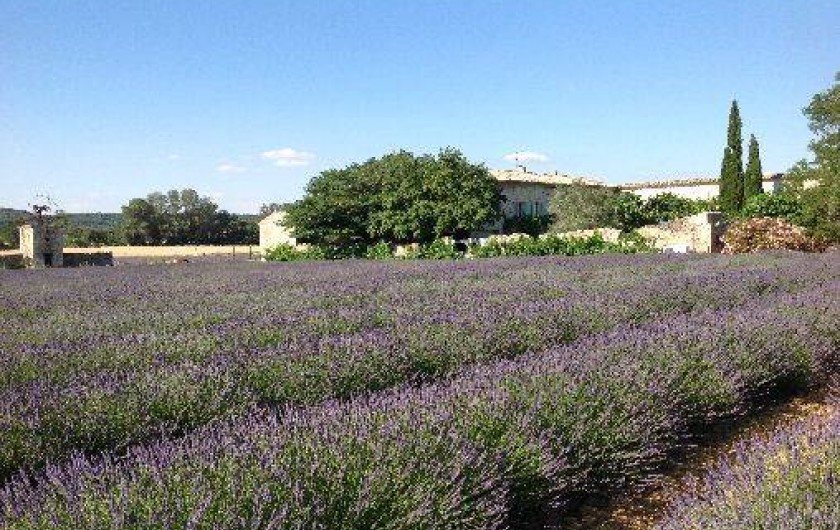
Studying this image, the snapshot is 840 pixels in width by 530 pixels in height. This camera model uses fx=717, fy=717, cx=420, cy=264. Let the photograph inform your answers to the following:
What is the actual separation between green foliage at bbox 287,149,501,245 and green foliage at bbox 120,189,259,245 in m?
27.4

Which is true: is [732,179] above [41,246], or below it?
above

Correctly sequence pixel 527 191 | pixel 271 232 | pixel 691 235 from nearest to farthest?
pixel 691 235
pixel 527 191
pixel 271 232

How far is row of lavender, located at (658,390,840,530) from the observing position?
1645 mm

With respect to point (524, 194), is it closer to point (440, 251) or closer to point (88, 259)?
point (440, 251)

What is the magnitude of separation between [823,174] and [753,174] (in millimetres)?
14955

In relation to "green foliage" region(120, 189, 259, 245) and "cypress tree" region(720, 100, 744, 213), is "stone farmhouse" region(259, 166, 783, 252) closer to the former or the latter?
"cypress tree" region(720, 100, 744, 213)

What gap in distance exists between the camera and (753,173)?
117ft

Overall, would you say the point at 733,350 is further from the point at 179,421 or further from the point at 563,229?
the point at 563,229

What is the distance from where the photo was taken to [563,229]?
2867 centimetres

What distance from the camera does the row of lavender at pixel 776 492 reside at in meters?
1.64

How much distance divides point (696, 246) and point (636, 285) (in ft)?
49.9

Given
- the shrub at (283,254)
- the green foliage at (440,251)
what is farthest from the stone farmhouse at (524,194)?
the shrub at (283,254)

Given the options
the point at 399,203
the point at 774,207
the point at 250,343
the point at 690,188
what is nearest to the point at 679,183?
the point at 690,188

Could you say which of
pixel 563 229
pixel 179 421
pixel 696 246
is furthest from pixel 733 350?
pixel 563 229
